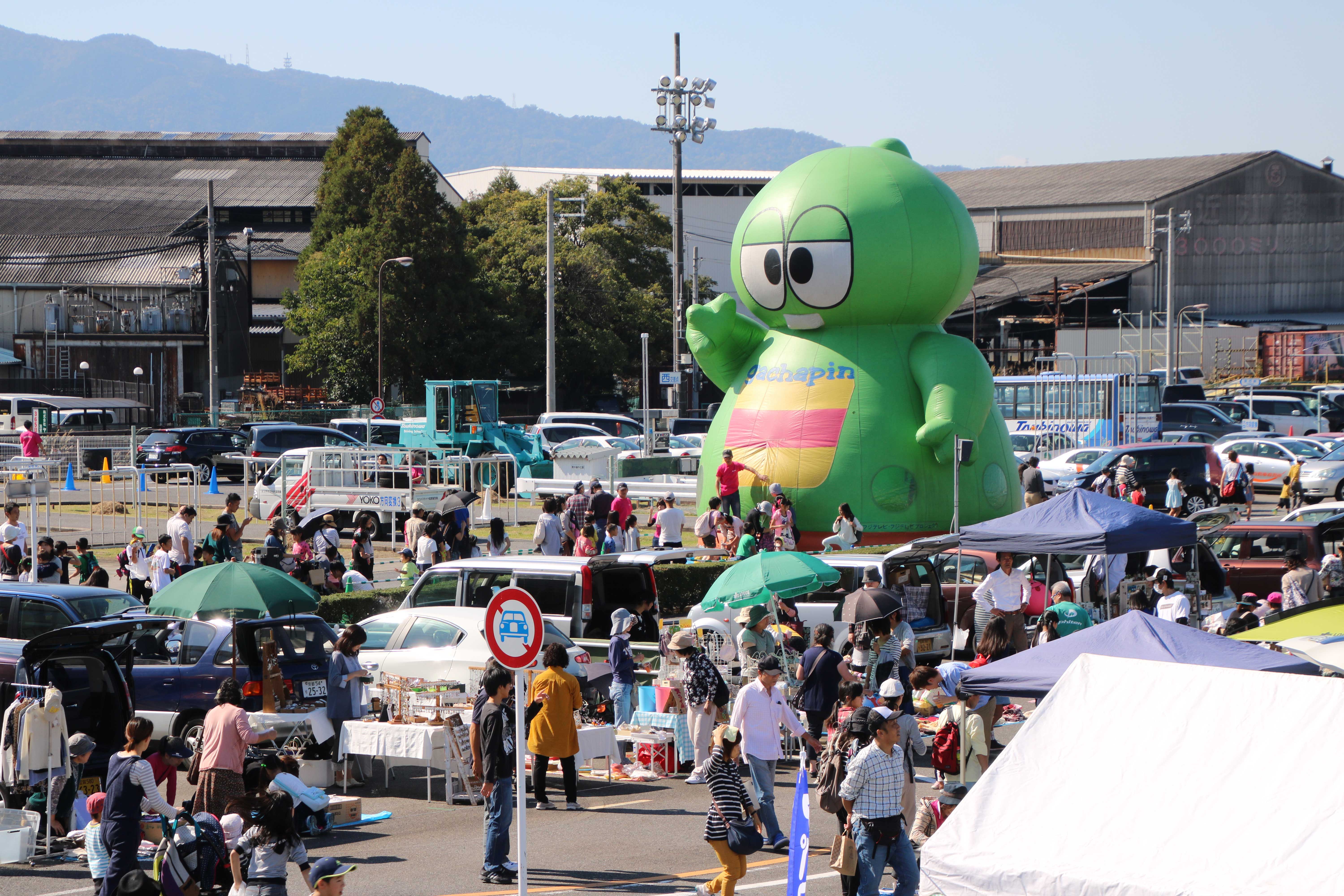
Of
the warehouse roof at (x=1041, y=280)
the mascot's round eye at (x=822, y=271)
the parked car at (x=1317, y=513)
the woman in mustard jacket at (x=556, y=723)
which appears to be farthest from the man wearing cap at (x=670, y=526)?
the warehouse roof at (x=1041, y=280)

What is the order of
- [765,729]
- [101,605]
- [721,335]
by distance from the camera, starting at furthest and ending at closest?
[721,335] < [101,605] < [765,729]

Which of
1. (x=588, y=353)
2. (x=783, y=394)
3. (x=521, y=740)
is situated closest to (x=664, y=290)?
(x=588, y=353)

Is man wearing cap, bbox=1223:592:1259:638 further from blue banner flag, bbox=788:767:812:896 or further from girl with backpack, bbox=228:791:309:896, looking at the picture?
girl with backpack, bbox=228:791:309:896

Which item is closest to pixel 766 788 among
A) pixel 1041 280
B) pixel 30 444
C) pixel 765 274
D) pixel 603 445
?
pixel 765 274

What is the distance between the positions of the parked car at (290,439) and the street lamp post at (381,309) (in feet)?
43.8

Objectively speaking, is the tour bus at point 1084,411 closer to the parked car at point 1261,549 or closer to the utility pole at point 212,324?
A: the parked car at point 1261,549

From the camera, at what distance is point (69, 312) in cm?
6241

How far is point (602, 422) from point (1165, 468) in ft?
61.9

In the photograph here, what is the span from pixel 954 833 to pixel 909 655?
23.3ft

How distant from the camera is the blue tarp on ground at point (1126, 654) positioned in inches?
392

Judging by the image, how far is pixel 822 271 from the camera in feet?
73.4

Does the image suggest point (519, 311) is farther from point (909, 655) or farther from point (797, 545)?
point (909, 655)

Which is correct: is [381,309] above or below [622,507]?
above

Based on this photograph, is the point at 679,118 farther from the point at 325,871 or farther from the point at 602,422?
the point at 325,871
